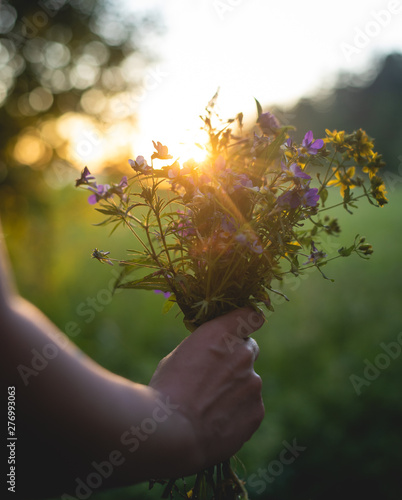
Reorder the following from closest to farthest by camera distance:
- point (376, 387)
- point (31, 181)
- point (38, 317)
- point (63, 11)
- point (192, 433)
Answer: point (38, 317) < point (192, 433) < point (376, 387) < point (63, 11) < point (31, 181)

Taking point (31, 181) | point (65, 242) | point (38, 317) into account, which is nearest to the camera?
point (38, 317)

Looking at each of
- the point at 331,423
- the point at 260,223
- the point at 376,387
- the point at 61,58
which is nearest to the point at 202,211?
the point at 260,223

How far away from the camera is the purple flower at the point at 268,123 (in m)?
1.18

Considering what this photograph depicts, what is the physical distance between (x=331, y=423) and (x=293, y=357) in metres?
1.32

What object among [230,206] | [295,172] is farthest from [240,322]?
[295,172]

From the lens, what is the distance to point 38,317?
2.28ft

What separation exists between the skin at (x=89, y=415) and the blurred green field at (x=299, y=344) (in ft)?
3.34

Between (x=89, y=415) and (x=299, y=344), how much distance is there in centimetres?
482

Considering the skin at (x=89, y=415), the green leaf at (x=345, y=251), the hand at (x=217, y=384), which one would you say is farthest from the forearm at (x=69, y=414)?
the green leaf at (x=345, y=251)

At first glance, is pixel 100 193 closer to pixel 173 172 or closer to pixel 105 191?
pixel 105 191

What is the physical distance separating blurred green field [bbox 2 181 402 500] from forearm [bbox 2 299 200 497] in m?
1.14

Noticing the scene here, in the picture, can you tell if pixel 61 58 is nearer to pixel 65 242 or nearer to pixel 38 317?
pixel 65 242

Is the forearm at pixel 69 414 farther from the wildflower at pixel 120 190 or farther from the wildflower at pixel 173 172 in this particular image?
the wildflower at pixel 173 172

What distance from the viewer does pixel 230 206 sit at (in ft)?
3.64
